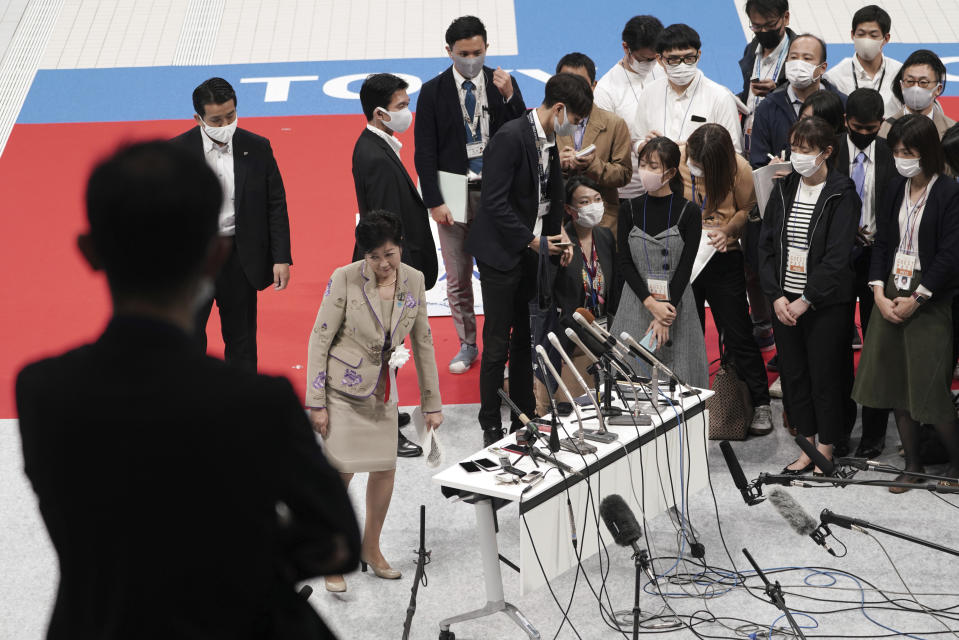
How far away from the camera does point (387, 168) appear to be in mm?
5172

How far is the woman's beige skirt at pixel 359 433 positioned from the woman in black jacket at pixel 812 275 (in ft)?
6.36

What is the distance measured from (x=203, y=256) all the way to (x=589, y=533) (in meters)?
3.05

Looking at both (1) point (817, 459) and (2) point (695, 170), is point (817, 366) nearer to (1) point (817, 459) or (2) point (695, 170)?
(2) point (695, 170)

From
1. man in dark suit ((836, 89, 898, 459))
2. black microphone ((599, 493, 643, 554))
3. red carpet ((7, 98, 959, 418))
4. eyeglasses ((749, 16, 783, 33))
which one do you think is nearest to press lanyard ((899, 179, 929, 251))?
man in dark suit ((836, 89, 898, 459))

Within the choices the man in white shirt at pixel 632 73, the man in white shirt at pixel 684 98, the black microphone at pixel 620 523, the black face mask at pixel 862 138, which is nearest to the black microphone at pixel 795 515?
the black microphone at pixel 620 523

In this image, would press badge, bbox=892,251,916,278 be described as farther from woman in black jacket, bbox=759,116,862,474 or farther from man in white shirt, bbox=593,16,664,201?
man in white shirt, bbox=593,16,664,201

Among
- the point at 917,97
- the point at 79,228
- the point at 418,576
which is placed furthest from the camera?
the point at 79,228

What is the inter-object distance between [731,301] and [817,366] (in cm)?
58

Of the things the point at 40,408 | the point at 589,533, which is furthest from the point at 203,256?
the point at 589,533

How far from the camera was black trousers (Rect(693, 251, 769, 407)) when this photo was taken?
5.55 meters

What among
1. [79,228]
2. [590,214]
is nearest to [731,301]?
[590,214]

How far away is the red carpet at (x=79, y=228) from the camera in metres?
6.51

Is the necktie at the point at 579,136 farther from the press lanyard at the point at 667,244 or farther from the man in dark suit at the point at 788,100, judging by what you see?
the man in dark suit at the point at 788,100

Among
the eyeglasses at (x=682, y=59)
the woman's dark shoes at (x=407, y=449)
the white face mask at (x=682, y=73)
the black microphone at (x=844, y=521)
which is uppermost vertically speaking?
the eyeglasses at (x=682, y=59)
